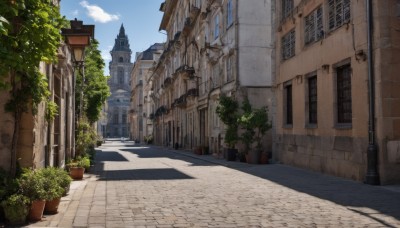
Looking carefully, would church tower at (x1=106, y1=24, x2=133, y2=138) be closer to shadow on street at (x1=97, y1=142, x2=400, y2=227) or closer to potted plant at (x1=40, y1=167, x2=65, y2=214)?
shadow on street at (x1=97, y1=142, x2=400, y2=227)

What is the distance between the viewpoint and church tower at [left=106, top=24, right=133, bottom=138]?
421 feet

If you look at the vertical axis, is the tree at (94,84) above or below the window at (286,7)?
below

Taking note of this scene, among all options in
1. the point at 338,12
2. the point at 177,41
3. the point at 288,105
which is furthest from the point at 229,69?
the point at 177,41

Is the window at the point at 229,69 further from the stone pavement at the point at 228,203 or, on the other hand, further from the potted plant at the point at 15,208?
the potted plant at the point at 15,208

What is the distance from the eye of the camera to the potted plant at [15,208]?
6.55m

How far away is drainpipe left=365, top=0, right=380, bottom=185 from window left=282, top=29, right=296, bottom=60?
6.33 m

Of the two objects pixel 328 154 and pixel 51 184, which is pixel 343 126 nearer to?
pixel 328 154

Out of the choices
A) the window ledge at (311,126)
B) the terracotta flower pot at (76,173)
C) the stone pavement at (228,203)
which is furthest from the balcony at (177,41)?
the stone pavement at (228,203)

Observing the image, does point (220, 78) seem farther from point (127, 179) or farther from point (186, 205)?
point (186, 205)

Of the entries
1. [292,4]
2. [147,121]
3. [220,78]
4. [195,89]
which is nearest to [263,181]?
[292,4]

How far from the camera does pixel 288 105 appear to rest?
1930cm

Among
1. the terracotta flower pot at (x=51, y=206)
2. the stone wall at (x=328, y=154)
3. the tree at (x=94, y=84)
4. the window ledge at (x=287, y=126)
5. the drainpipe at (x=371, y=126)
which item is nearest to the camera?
the terracotta flower pot at (x=51, y=206)

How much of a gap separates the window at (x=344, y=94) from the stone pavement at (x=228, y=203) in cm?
194

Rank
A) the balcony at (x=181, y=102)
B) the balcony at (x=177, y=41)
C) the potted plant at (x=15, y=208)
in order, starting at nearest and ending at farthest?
1. the potted plant at (x=15, y=208)
2. the balcony at (x=181, y=102)
3. the balcony at (x=177, y=41)
